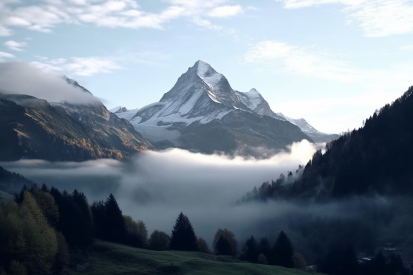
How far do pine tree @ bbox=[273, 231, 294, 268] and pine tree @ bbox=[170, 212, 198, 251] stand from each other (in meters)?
24.8

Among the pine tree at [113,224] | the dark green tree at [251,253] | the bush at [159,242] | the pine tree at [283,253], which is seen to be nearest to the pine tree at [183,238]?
the bush at [159,242]

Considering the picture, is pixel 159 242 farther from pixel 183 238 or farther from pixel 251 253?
pixel 251 253

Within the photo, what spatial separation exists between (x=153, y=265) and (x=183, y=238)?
43891mm

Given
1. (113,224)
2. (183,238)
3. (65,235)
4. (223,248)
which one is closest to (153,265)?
(65,235)

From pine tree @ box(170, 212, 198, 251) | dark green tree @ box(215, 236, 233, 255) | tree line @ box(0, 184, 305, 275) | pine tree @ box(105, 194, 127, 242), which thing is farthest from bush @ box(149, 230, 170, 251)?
dark green tree @ box(215, 236, 233, 255)

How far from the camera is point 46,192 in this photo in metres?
128

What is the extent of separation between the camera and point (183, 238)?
518 ft

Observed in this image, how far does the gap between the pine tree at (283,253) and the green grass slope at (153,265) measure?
76.7 feet

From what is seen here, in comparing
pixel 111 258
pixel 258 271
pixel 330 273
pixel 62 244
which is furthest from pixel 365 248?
Result: pixel 62 244

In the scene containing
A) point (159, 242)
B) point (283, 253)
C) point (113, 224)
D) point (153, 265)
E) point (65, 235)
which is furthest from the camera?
point (159, 242)

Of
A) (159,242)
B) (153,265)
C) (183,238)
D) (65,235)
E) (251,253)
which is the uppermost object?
(65,235)

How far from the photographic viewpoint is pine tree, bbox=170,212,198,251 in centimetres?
15688

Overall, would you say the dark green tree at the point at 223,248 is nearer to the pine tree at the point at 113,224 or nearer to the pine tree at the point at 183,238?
the pine tree at the point at 183,238

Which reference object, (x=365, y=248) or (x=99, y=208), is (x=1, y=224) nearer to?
(x=99, y=208)
